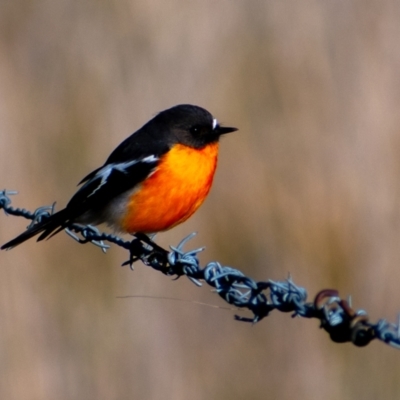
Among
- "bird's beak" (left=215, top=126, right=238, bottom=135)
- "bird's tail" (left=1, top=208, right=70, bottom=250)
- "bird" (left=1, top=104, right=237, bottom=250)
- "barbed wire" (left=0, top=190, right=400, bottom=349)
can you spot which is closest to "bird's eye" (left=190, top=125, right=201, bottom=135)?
"bird" (left=1, top=104, right=237, bottom=250)

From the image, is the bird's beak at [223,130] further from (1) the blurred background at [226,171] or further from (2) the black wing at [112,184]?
(1) the blurred background at [226,171]

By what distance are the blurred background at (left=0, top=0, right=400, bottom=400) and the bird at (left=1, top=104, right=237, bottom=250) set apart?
1.02 meters

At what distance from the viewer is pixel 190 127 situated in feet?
17.4

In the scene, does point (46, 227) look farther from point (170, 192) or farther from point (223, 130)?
point (223, 130)

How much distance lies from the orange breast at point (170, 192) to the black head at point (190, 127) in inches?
5.5

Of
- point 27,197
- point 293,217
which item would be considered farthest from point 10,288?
point 293,217

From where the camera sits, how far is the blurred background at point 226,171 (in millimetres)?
6258

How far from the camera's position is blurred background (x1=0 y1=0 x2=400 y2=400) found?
20.5ft

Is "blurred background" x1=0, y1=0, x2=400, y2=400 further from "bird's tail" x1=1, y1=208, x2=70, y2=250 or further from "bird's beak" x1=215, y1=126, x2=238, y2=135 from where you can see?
"bird's tail" x1=1, y1=208, x2=70, y2=250

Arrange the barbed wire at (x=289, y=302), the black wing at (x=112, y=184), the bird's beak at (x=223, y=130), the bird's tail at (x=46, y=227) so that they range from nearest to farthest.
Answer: the barbed wire at (x=289, y=302) → the bird's tail at (x=46, y=227) → the black wing at (x=112, y=184) → the bird's beak at (x=223, y=130)

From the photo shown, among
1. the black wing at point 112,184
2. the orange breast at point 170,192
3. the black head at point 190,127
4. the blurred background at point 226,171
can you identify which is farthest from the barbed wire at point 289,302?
the blurred background at point 226,171

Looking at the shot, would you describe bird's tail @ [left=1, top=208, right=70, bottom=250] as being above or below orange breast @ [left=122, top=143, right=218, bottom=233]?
below

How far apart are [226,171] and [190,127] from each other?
130 centimetres

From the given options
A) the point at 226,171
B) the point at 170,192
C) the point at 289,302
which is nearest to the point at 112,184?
the point at 170,192
